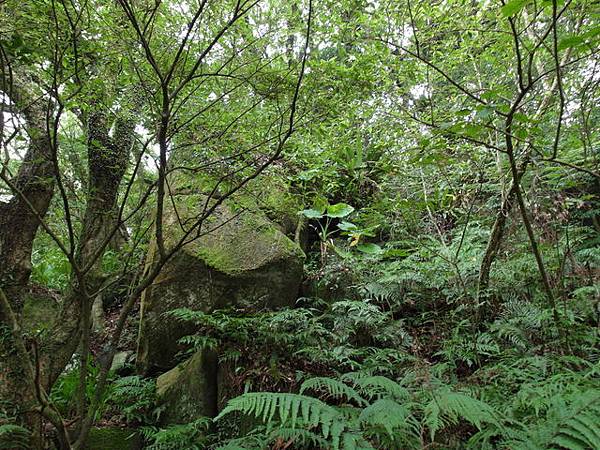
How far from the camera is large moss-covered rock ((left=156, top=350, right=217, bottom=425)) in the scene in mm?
3416

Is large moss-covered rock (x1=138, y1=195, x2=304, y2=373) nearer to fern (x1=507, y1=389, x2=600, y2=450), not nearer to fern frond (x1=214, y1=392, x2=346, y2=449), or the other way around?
fern frond (x1=214, y1=392, x2=346, y2=449)

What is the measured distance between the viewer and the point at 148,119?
2090 millimetres

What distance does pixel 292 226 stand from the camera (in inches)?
217

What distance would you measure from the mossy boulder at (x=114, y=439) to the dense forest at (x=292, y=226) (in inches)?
0.8

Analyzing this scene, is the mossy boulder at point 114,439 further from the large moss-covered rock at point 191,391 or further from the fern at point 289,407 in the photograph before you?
the fern at point 289,407

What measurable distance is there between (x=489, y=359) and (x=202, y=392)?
264 cm

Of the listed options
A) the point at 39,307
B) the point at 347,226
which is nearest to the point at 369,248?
the point at 347,226

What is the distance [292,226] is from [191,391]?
2.75m

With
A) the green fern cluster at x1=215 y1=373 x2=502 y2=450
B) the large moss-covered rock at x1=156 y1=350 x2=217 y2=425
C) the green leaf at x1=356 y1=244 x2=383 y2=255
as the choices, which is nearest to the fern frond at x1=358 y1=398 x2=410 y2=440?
the green fern cluster at x1=215 y1=373 x2=502 y2=450

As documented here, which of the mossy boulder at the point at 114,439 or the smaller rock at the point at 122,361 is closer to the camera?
the mossy boulder at the point at 114,439

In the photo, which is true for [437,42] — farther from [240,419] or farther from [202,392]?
[202,392]

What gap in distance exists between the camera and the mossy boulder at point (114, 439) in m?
3.29

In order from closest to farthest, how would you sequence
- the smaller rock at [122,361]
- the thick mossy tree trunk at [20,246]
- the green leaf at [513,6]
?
the green leaf at [513,6] → the thick mossy tree trunk at [20,246] → the smaller rock at [122,361]

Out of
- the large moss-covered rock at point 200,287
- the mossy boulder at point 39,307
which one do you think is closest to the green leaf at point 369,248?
the large moss-covered rock at point 200,287
